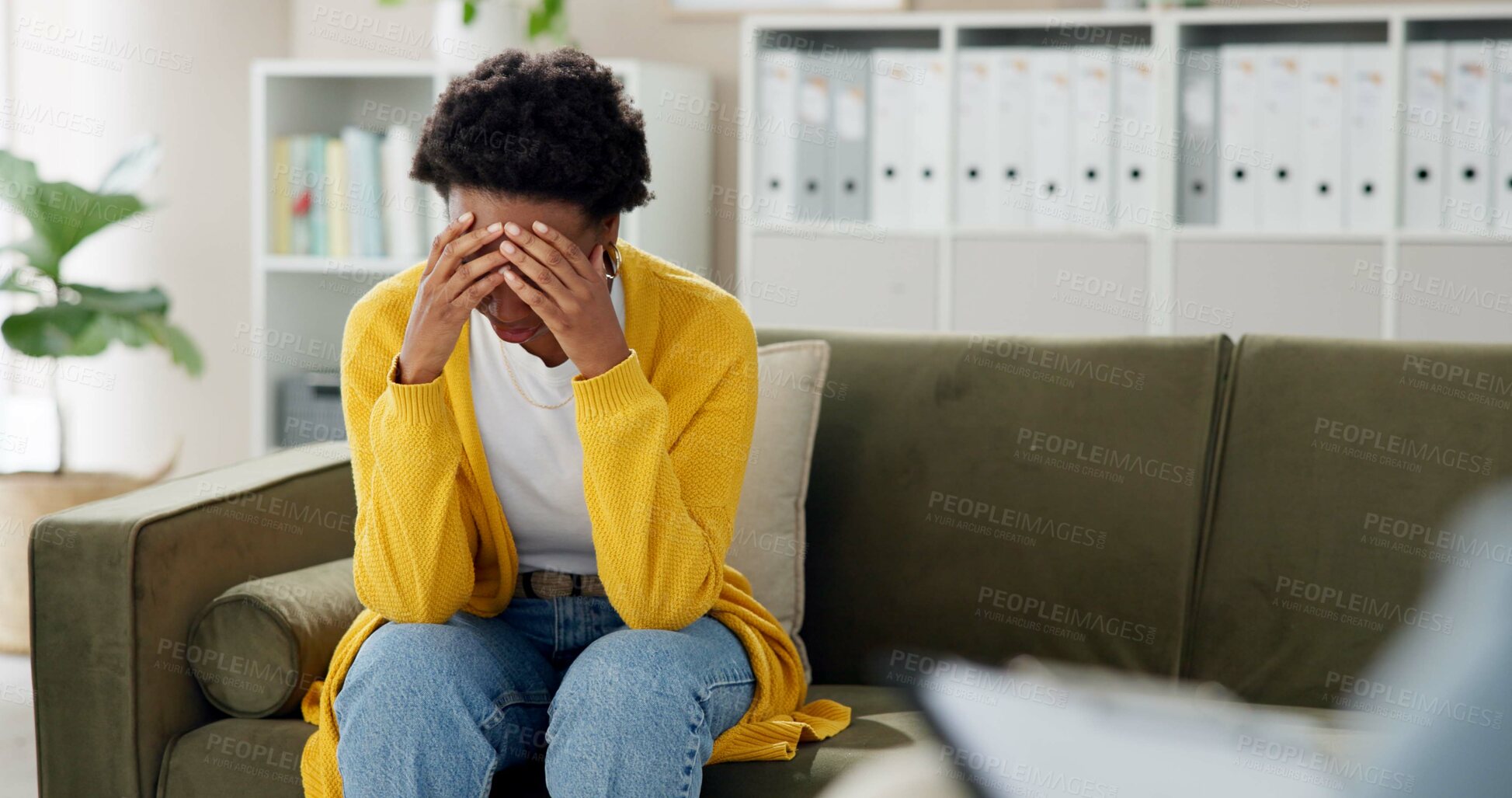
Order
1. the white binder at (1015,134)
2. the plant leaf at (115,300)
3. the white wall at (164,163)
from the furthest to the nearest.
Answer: the white wall at (164,163) < the white binder at (1015,134) < the plant leaf at (115,300)

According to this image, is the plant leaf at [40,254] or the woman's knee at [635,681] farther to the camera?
the plant leaf at [40,254]

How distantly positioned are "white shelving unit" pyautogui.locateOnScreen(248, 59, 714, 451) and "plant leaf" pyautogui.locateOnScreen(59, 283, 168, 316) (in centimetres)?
31

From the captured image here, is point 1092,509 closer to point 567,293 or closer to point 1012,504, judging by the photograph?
point 1012,504

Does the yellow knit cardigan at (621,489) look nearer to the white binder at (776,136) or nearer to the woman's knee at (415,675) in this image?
the woman's knee at (415,675)

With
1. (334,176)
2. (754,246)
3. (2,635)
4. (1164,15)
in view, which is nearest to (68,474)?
(2,635)

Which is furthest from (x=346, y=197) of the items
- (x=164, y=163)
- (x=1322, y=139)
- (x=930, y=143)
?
(x=1322, y=139)

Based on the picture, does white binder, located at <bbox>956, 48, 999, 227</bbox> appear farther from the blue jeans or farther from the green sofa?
the blue jeans

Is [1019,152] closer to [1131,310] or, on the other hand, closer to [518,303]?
[1131,310]

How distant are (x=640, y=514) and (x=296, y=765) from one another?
17.3 inches

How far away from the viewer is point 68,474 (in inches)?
98.5

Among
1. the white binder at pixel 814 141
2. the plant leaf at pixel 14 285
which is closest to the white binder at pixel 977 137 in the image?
the white binder at pixel 814 141

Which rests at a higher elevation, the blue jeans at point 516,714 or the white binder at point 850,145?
the white binder at point 850,145

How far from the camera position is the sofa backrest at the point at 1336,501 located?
4.81 ft

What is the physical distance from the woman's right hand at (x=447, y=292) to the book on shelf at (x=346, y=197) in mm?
1630
